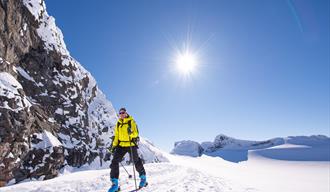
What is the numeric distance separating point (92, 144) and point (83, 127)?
397cm

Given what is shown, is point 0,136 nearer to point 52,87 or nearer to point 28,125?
point 28,125

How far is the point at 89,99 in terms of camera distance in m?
54.0

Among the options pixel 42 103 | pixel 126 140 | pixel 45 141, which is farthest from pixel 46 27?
pixel 126 140

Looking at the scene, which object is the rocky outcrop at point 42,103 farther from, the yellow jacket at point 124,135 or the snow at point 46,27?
the yellow jacket at point 124,135

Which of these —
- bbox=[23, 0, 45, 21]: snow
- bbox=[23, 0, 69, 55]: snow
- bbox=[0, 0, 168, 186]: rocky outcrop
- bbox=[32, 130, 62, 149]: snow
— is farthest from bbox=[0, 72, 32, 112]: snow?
bbox=[23, 0, 69, 55]: snow

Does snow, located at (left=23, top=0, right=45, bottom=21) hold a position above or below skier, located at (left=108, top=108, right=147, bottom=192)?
above

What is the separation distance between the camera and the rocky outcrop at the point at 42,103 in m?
25.5

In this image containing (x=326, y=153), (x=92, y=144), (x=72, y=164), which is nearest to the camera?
(x=72, y=164)

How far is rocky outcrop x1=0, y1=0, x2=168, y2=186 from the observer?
25.5 metres

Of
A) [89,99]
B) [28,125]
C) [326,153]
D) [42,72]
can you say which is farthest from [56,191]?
[326,153]

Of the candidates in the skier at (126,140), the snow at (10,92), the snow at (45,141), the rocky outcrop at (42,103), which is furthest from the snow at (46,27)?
the skier at (126,140)

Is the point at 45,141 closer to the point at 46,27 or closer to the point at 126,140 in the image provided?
the point at 46,27

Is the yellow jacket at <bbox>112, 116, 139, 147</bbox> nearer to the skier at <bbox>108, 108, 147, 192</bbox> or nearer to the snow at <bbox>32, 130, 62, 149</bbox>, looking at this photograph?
the skier at <bbox>108, 108, 147, 192</bbox>

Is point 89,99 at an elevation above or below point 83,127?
above
